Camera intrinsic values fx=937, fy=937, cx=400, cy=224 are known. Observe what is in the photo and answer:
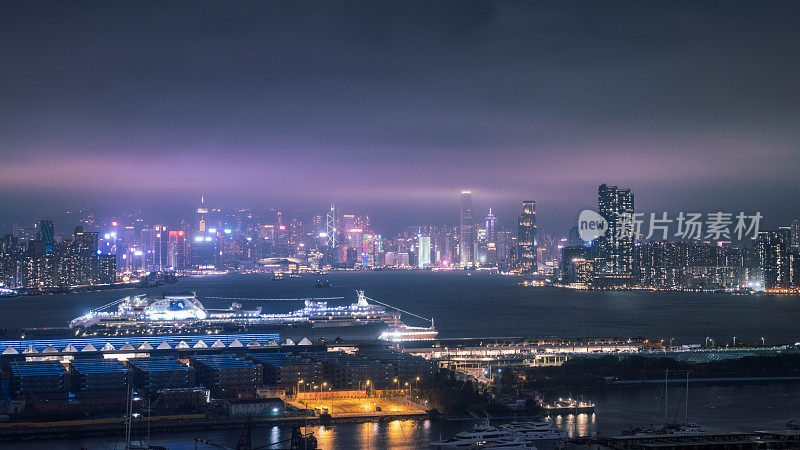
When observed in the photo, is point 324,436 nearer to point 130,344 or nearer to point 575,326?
point 130,344

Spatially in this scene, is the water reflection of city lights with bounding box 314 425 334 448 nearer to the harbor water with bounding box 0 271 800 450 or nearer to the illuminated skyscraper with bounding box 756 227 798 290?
the harbor water with bounding box 0 271 800 450

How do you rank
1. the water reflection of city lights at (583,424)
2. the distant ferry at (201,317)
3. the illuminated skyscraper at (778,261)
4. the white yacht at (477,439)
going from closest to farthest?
the white yacht at (477,439)
the water reflection of city lights at (583,424)
the distant ferry at (201,317)
the illuminated skyscraper at (778,261)

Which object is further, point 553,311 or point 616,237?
point 616,237

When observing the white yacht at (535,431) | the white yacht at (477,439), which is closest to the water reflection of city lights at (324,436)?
the white yacht at (477,439)

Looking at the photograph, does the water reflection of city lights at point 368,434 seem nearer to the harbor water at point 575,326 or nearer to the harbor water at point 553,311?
the harbor water at point 575,326

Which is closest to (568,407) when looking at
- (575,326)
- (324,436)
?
(324,436)

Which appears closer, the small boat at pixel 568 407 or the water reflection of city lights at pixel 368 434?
the water reflection of city lights at pixel 368 434

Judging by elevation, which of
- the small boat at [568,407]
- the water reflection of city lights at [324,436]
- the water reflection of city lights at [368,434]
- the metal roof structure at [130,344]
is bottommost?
the water reflection of city lights at [368,434]

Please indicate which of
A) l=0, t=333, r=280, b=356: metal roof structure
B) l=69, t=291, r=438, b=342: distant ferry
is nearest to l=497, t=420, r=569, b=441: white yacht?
l=0, t=333, r=280, b=356: metal roof structure
